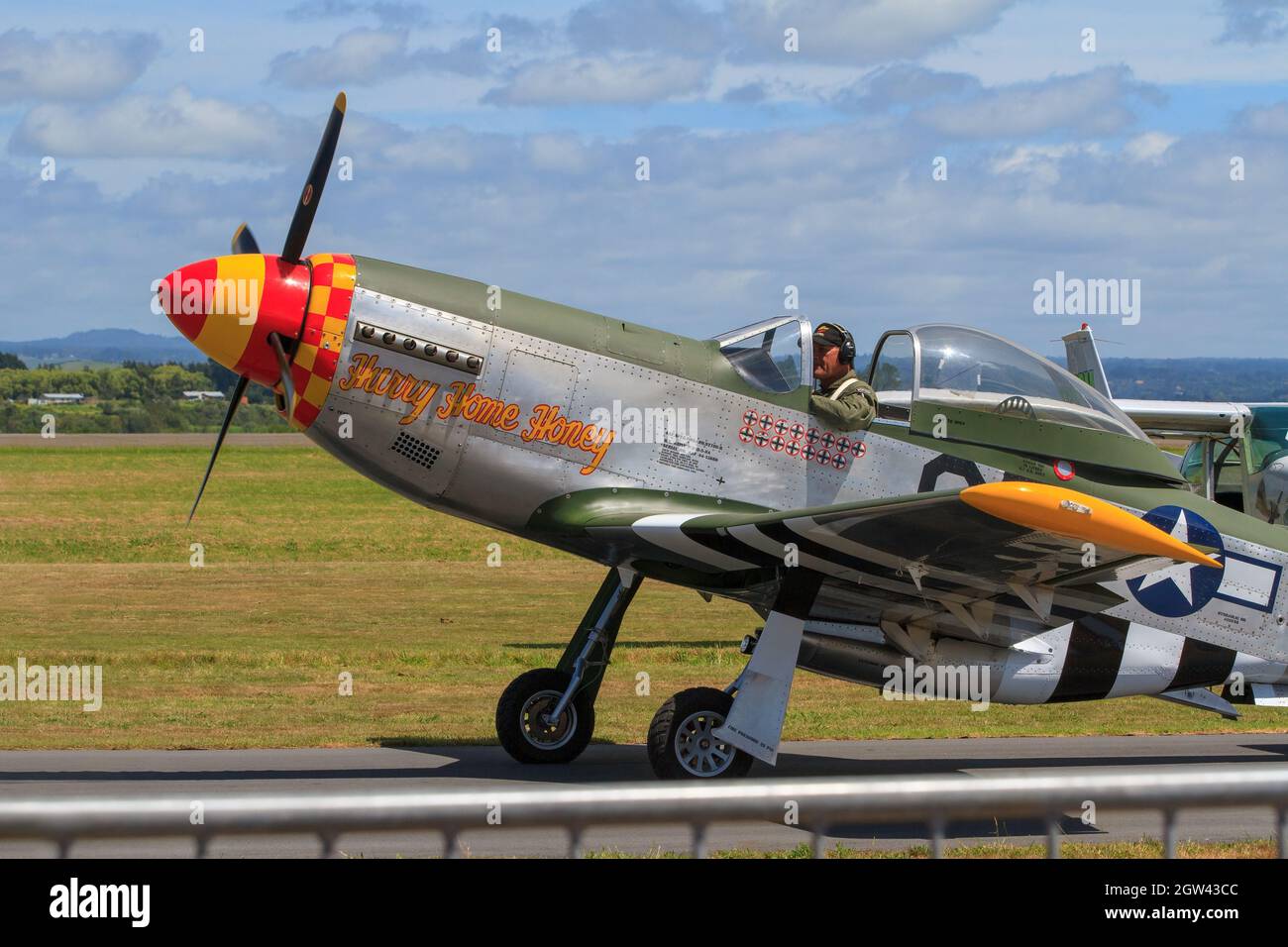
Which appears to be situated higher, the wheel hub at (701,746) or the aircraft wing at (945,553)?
the aircraft wing at (945,553)

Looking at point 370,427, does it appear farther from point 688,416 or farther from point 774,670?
point 774,670

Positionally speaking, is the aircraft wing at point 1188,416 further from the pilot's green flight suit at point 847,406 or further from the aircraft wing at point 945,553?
the pilot's green flight suit at point 847,406

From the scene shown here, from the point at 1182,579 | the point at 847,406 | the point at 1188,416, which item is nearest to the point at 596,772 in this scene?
the point at 847,406

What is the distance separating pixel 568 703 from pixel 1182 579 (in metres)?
4.58

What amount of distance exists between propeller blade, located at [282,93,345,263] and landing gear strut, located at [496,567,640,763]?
131 inches

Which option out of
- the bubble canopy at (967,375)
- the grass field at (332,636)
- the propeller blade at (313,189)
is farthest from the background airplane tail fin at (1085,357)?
the propeller blade at (313,189)

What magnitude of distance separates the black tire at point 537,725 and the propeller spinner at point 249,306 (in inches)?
117

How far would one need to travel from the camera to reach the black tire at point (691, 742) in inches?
386

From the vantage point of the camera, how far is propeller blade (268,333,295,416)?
9469 millimetres

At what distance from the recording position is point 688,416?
10133mm

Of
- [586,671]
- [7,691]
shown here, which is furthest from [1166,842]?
[7,691]

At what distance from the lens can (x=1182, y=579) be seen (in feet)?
35.1

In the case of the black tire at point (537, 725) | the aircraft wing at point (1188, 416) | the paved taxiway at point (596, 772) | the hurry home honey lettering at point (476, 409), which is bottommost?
the paved taxiway at point (596, 772)
